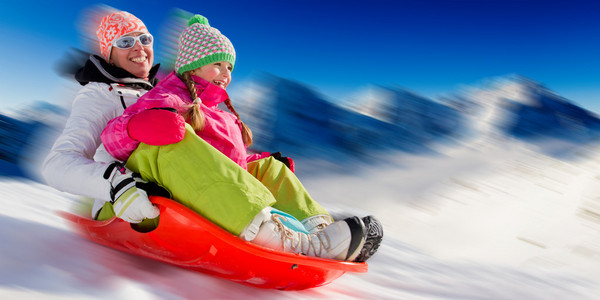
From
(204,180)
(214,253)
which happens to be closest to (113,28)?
(204,180)

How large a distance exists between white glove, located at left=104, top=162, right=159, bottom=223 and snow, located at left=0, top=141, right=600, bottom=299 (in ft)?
0.52

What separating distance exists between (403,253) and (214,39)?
1.68 m

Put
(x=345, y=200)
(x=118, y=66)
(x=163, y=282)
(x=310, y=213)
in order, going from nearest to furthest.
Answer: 1. (x=163, y=282)
2. (x=310, y=213)
3. (x=118, y=66)
4. (x=345, y=200)

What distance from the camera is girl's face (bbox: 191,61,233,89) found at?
165 cm

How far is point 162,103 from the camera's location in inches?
54.5

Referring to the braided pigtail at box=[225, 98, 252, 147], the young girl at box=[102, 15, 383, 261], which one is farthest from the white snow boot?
the braided pigtail at box=[225, 98, 252, 147]

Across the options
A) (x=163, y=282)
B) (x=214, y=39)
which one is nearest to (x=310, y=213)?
(x=163, y=282)

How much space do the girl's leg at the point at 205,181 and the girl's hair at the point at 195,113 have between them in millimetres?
123

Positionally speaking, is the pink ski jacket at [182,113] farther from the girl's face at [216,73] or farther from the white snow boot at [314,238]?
the white snow boot at [314,238]

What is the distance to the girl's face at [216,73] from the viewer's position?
1650mm

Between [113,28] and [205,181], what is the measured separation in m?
0.90

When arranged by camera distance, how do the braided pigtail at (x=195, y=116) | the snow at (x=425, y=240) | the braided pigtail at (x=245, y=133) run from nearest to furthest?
1. the snow at (x=425, y=240)
2. the braided pigtail at (x=195, y=116)
3. the braided pigtail at (x=245, y=133)

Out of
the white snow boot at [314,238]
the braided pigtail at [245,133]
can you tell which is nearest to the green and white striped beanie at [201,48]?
the braided pigtail at [245,133]

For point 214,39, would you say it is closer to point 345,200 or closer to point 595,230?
point 345,200
